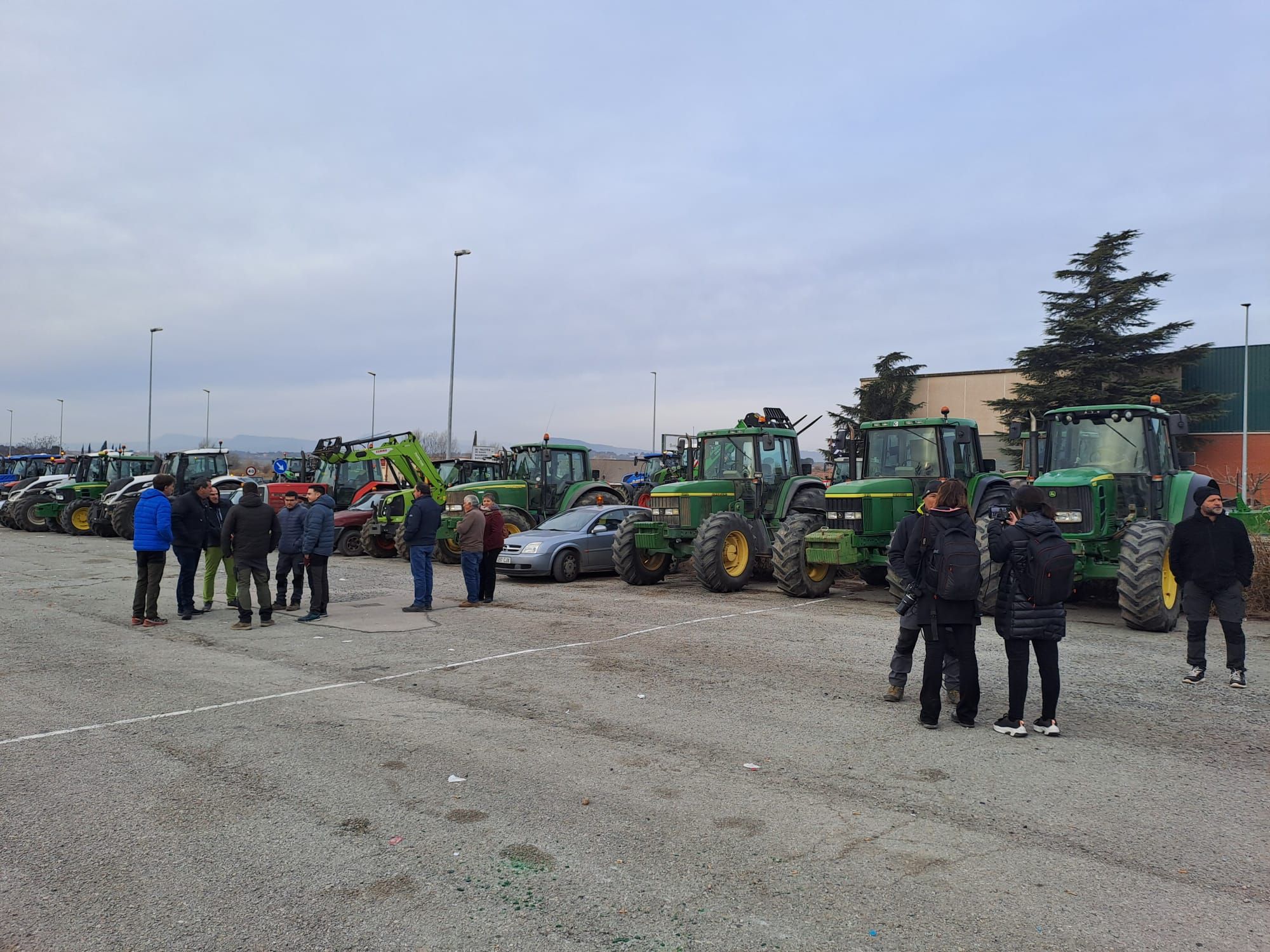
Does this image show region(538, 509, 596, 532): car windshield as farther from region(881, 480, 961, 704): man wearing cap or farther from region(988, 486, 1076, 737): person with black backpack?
region(988, 486, 1076, 737): person with black backpack

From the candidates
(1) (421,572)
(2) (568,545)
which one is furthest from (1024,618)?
(2) (568,545)

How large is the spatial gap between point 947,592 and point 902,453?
26.0 ft

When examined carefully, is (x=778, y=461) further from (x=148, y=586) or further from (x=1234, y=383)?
(x=1234, y=383)

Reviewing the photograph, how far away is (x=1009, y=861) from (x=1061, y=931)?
2.17 feet

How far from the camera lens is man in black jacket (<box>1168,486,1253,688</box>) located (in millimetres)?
7965

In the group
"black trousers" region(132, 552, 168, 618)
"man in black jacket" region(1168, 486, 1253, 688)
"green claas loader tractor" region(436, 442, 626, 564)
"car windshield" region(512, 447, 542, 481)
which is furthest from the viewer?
"car windshield" region(512, 447, 542, 481)

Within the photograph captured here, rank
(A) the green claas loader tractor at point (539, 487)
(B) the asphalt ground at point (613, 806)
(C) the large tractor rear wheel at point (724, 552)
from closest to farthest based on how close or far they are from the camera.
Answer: (B) the asphalt ground at point (613, 806), (C) the large tractor rear wheel at point (724, 552), (A) the green claas loader tractor at point (539, 487)

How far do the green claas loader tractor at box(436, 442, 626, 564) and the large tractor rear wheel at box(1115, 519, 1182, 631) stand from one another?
10915 millimetres

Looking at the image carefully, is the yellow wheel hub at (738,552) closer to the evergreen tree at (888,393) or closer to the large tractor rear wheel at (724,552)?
the large tractor rear wheel at (724,552)

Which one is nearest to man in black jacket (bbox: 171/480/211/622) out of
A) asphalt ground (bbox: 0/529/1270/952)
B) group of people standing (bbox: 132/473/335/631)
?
group of people standing (bbox: 132/473/335/631)

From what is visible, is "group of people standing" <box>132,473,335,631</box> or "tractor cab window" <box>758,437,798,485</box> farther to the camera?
"tractor cab window" <box>758,437,798,485</box>

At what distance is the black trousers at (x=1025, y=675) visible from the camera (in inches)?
249

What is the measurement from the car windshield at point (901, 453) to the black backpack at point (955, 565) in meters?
7.39

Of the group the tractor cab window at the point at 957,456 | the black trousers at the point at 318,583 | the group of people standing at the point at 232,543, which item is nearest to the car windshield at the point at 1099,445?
the tractor cab window at the point at 957,456
